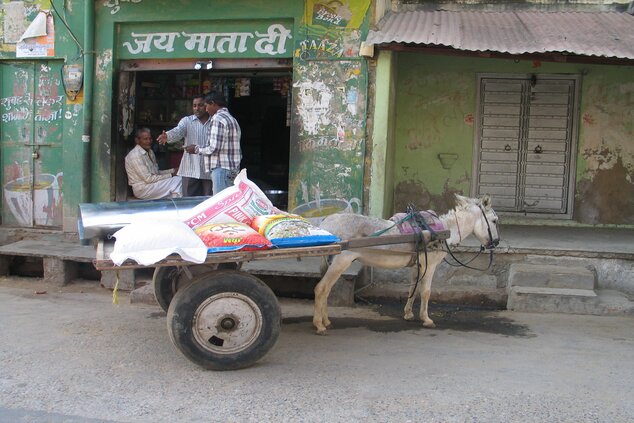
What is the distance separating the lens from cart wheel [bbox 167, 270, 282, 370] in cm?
445

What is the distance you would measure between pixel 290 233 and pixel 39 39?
5842mm

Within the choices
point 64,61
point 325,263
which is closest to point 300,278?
point 325,263

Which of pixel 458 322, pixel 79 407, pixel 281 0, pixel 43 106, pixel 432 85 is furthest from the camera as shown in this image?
pixel 432 85

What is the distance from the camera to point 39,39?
27.7 ft

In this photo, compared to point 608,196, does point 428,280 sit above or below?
below

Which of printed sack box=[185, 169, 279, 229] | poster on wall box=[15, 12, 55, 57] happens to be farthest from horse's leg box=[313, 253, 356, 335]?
poster on wall box=[15, 12, 55, 57]

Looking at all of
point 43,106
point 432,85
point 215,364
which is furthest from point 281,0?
point 215,364

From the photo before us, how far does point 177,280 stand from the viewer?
542 cm

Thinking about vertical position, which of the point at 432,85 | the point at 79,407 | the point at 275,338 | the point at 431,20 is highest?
the point at 431,20

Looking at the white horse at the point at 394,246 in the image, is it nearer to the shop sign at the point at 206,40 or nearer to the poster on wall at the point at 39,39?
the shop sign at the point at 206,40

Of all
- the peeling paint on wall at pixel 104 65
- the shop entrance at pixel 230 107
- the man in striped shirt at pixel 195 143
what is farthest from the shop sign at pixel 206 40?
the man in striped shirt at pixel 195 143

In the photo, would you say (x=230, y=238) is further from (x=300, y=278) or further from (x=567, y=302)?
(x=567, y=302)

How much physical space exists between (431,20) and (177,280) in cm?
480

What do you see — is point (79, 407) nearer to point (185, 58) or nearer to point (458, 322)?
point (458, 322)
